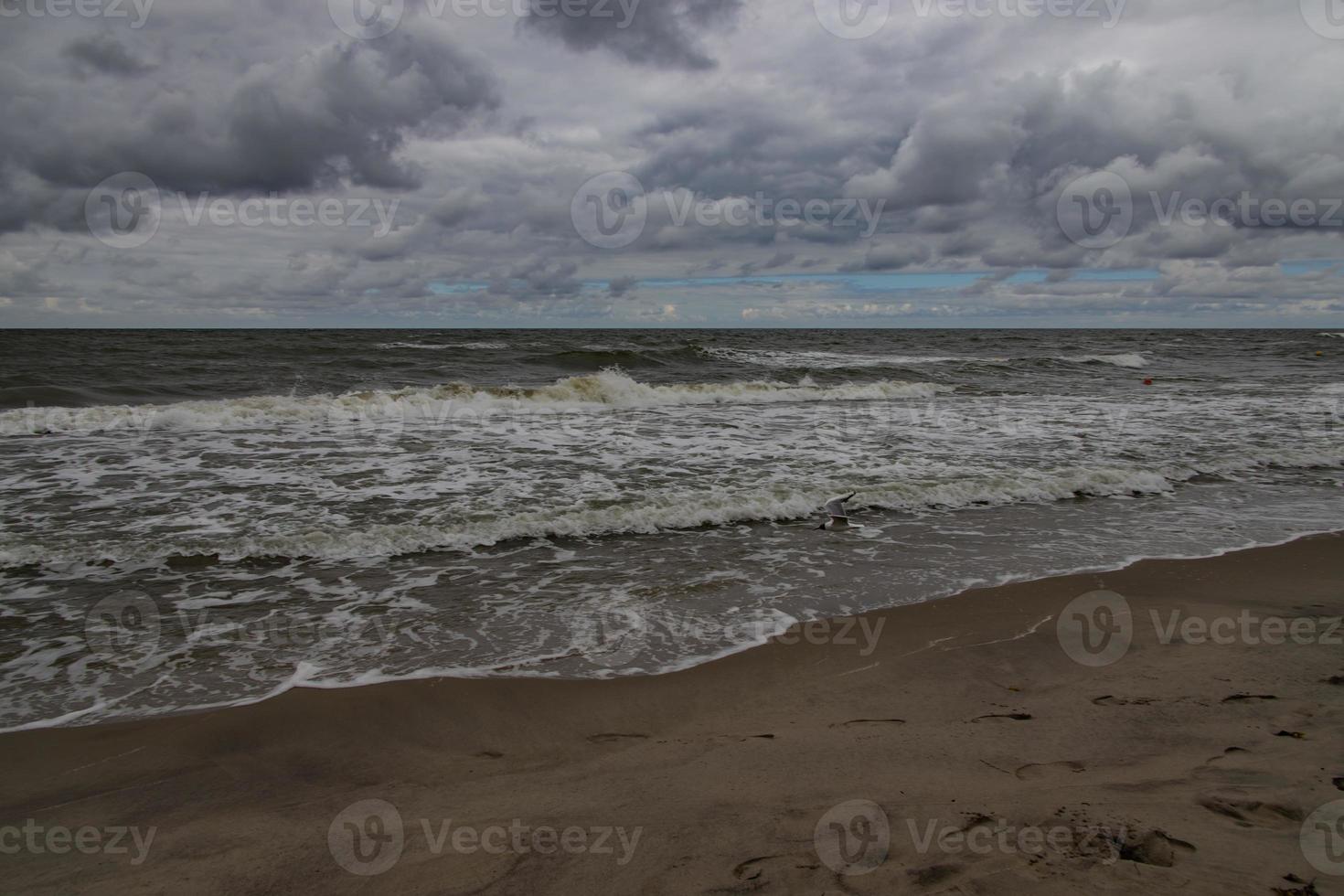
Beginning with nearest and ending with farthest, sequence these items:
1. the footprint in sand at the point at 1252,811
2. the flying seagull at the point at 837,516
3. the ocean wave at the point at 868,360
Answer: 1. the footprint in sand at the point at 1252,811
2. the flying seagull at the point at 837,516
3. the ocean wave at the point at 868,360

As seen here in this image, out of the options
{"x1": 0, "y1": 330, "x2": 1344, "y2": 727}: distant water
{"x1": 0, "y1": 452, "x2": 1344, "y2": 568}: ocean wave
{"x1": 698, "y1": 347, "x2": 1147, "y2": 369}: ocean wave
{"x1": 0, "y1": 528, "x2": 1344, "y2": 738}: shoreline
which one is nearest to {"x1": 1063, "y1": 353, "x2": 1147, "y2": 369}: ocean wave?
{"x1": 698, "y1": 347, "x2": 1147, "y2": 369}: ocean wave

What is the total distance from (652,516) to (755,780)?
4.72 m

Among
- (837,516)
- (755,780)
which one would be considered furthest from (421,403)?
(755,780)

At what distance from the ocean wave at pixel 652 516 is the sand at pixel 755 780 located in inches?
118

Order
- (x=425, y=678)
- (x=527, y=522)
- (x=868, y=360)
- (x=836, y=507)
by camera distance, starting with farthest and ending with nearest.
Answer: (x=868, y=360), (x=836, y=507), (x=527, y=522), (x=425, y=678)

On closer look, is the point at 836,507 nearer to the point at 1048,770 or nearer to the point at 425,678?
the point at 1048,770

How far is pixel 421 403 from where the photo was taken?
56.9 ft

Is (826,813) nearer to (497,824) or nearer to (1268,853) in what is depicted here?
(497,824)

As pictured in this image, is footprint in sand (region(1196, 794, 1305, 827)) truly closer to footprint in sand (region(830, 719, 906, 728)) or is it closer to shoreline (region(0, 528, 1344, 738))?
footprint in sand (region(830, 719, 906, 728))

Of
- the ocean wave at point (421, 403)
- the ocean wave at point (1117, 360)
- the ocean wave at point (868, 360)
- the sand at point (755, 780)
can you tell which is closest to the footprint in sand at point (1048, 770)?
the sand at point (755, 780)

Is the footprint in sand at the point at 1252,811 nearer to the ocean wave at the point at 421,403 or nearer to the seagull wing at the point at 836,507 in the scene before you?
the seagull wing at the point at 836,507

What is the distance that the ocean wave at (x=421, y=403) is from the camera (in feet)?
45.8

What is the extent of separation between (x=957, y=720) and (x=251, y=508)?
7.55 m

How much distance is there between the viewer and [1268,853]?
105 inches
